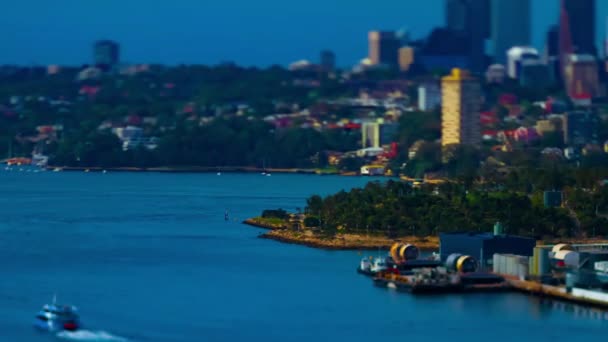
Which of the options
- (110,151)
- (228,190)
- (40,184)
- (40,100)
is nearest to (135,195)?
(228,190)

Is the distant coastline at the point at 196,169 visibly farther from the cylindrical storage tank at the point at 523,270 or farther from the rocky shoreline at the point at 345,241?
the cylindrical storage tank at the point at 523,270

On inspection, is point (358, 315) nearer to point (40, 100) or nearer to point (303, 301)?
point (303, 301)

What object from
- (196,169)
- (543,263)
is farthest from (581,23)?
(543,263)

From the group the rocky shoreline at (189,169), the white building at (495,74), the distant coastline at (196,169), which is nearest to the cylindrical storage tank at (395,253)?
the distant coastline at (196,169)

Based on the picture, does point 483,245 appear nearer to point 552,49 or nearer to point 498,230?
point 498,230

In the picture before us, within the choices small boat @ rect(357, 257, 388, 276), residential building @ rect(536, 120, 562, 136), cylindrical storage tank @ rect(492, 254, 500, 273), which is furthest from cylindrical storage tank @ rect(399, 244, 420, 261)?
residential building @ rect(536, 120, 562, 136)

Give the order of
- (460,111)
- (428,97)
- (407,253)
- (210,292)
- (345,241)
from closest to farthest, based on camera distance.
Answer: (210,292) < (407,253) < (345,241) < (460,111) < (428,97)

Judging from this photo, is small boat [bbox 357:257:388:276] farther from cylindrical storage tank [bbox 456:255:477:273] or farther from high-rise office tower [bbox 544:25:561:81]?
high-rise office tower [bbox 544:25:561:81]
